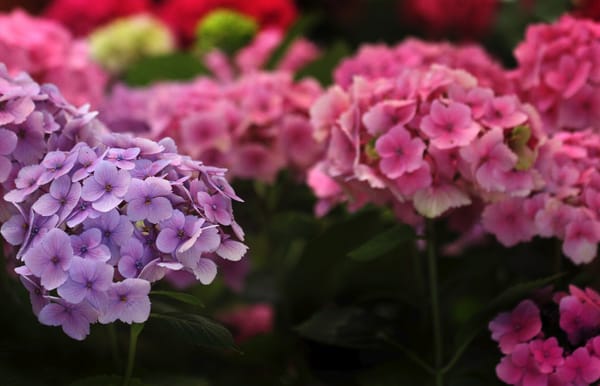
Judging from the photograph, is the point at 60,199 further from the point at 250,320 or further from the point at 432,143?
the point at 250,320

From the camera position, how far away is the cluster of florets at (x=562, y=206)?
0.72m

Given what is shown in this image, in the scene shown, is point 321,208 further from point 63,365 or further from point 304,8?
point 304,8

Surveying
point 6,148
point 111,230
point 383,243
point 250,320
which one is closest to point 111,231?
point 111,230

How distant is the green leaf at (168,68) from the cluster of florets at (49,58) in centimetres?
12

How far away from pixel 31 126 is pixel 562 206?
15.4 inches

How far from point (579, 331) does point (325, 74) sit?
50 cm

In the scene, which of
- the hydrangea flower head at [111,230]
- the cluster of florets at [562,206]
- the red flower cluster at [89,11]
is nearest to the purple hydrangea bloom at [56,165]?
the hydrangea flower head at [111,230]

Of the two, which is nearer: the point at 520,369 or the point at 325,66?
the point at 520,369

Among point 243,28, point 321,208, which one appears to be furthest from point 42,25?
point 321,208

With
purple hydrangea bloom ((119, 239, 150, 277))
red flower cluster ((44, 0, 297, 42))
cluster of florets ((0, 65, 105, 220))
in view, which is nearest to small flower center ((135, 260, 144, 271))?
purple hydrangea bloom ((119, 239, 150, 277))

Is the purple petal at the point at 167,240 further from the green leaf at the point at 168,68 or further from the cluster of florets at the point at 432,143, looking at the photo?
the green leaf at the point at 168,68

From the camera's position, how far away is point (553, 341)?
69 cm

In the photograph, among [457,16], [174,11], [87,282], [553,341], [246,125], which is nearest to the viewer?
[87,282]

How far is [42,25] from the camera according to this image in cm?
105
